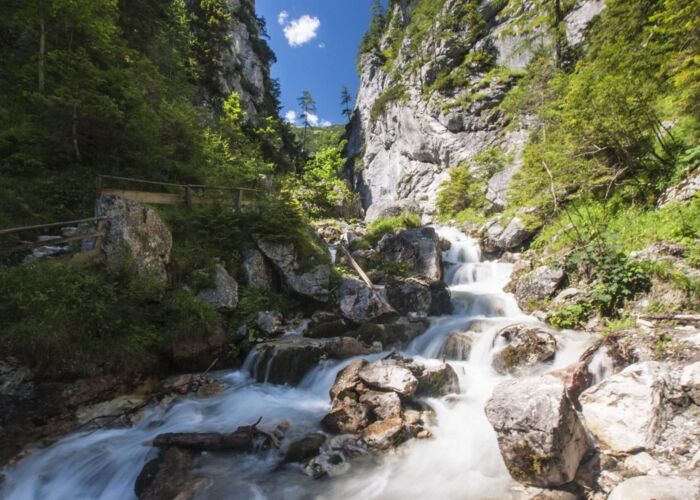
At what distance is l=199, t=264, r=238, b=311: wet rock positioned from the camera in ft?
29.7

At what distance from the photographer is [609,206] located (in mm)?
11391

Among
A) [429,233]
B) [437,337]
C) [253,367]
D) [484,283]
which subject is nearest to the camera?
[253,367]

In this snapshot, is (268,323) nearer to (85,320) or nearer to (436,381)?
(85,320)

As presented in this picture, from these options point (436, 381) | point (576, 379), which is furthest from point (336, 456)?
point (576, 379)

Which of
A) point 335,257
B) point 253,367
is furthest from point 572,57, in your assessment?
point 253,367

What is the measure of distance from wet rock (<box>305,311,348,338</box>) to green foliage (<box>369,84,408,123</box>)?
38.1 metres

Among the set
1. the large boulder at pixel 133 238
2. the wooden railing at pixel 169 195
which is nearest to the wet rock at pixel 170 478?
the large boulder at pixel 133 238

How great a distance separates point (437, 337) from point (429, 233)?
726cm

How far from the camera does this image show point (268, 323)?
951 cm

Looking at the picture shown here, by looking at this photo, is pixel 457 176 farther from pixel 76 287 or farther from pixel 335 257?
pixel 76 287

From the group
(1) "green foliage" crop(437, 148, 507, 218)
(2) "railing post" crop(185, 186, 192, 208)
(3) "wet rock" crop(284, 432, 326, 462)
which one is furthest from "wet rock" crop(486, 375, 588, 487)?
(1) "green foliage" crop(437, 148, 507, 218)

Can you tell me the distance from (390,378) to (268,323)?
14.3 ft

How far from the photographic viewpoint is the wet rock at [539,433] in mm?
3990

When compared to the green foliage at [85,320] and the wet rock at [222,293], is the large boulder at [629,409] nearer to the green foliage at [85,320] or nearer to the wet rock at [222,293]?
the green foliage at [85,320]
